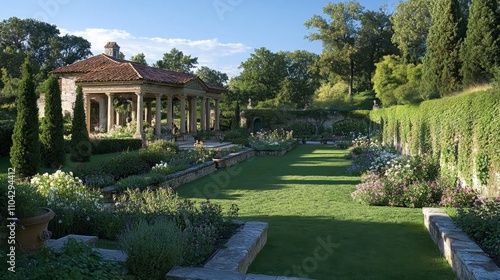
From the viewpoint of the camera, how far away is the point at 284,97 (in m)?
53.9

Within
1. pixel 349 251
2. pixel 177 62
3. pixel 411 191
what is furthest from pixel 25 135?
pixel 177 62

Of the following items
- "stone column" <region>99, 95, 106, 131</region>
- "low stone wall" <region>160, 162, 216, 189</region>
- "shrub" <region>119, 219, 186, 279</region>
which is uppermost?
"stone column" <region>99, 95, 106, 131</region>

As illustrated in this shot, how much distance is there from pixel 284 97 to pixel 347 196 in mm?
44346

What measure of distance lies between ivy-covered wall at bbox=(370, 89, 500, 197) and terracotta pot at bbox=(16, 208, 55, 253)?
757 centimetres

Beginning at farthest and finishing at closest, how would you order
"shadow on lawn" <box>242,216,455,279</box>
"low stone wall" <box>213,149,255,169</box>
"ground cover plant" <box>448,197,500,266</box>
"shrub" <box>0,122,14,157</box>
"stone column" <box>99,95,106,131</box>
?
"stone column" <box>99,95,106,131</box> < "low stone wall" <box>213,149,255,169</box> < "shrub" <box>0,122,14,157</box> < "shadow on lawn" <box>242,216,455,279</box> < "ground cover plant" <box>448,197,500,266</box>

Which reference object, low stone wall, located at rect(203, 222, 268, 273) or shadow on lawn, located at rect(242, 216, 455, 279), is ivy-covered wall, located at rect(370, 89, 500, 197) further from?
low stone wall, located at rect(203, 222, 268, 273)

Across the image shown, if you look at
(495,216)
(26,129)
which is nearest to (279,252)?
(495,216)

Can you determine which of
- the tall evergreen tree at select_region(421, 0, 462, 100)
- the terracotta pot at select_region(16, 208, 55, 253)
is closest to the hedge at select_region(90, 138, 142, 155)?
the terracotta pot at select_region(16, 208, 55, 253)

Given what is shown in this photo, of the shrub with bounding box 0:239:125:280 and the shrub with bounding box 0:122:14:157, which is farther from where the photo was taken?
the shrub with bounding box 0:122:14:157

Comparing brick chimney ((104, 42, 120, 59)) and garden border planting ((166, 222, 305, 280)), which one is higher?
brick chimney ((104, 42, 120, 59))

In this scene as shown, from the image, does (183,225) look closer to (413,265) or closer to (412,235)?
(413,265)

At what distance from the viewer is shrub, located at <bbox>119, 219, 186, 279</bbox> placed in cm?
420

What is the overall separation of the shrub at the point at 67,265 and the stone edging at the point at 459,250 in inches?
148

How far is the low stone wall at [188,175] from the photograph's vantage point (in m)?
11.6
